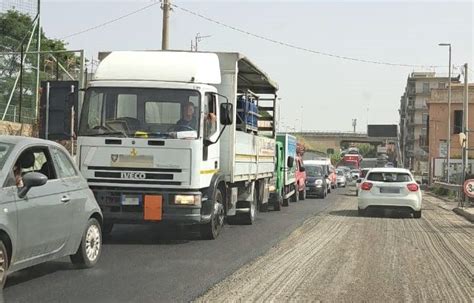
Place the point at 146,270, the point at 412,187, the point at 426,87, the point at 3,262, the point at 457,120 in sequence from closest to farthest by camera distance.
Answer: the point at 3,262
the point at 146,270
the point at 412,187
the point at 457,120
the point at 426,87

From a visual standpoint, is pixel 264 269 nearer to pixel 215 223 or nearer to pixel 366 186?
pixel 215 223

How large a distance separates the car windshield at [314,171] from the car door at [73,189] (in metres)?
25.1

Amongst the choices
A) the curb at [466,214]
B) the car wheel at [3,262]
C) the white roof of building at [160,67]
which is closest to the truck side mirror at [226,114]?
the white roof of building at [160,67]

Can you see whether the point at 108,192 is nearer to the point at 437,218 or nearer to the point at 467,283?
the point at 467,283

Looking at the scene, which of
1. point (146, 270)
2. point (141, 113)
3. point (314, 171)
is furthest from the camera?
point (314, 171)

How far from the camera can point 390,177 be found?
802 inches

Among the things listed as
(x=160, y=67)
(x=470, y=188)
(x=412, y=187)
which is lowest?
(x=470, y=188)

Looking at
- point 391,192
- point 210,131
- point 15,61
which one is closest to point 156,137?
point 210,131

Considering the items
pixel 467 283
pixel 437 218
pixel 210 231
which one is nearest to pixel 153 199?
pixel 210 231

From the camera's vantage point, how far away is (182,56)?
42.4ft

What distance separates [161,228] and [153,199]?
10.1 ft

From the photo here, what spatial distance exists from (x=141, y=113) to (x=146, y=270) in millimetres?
3663

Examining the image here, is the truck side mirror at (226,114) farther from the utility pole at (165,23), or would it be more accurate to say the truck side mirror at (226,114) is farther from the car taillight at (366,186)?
the utility pole at (165,23)

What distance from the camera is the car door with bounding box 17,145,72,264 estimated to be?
7584 mm
